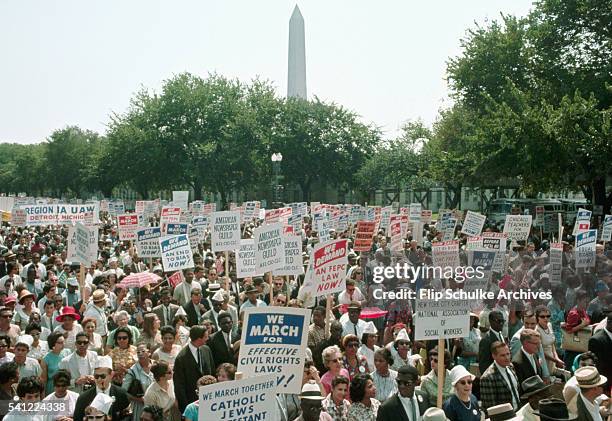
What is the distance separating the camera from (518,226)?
67.9 feet

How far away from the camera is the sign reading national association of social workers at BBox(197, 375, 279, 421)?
548 cm

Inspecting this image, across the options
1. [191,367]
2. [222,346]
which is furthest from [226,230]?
[191,367]

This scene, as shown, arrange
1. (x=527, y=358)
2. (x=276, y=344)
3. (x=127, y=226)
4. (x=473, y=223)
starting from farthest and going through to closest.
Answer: (x=127, y=226) → (x=473, y=223) → (x=527, y=358) → (x=276, y=344)

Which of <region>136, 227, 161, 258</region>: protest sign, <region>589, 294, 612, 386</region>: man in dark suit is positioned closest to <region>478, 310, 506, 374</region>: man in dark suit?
<region>589, 294, 612, 386</region>: man in dark suit

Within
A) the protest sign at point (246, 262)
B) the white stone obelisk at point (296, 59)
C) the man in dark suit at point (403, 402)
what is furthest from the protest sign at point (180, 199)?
the white stone obelisk at point (296, 59)

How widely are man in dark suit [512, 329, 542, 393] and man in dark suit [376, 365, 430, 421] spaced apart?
6.49 ft

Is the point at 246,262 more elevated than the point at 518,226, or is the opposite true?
the point at 518,226

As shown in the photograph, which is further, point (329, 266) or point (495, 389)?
point (329, 266)

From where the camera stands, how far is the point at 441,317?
8.28m

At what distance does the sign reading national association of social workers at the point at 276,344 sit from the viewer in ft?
22.4

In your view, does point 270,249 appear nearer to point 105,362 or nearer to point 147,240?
point 105,362

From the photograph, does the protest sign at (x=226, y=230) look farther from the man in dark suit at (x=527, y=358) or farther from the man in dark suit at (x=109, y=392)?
the man in dark suit at (x=527, y=358)

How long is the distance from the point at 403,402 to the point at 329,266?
13.8ft

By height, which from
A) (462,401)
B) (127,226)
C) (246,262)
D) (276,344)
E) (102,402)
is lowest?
(102,402)
